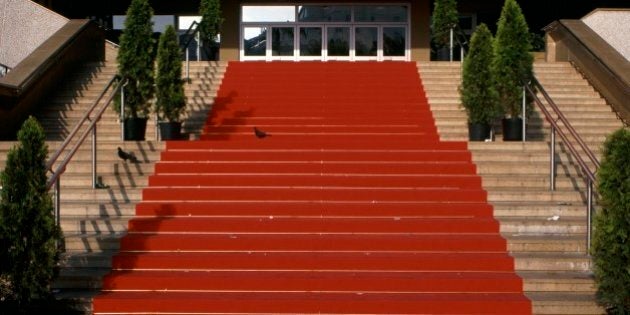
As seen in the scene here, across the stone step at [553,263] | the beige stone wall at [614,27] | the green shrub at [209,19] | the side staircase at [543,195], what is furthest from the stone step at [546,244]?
the green shrub at [209,19]

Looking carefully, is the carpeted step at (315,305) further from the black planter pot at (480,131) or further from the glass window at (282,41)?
the glass window at (282,41)

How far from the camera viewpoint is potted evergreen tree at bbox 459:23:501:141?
13.2m

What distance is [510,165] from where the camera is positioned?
11.8m

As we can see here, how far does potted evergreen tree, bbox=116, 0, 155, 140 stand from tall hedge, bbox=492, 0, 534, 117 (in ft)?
18.3

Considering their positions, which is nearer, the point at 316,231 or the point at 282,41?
the point at 316,231

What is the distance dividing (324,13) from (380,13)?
1802 mm

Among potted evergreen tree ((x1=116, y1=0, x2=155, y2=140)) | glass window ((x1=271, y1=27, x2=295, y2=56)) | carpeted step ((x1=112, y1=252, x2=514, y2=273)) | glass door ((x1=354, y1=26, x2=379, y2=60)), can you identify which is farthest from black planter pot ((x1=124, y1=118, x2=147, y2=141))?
glass door ((x1=354, y1=26, x2=379, y2=60))

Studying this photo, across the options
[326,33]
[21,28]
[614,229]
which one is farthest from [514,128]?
[326,33]

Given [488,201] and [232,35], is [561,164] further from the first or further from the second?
[232,35]

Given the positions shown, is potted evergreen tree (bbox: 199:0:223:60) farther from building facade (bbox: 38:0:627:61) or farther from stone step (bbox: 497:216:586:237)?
stone step (bbox: 497:216:586:237)

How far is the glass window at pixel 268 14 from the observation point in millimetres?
26484

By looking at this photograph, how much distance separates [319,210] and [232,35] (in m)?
16.6

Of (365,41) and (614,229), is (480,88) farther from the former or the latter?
(365,41)

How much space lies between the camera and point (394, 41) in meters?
26.4
